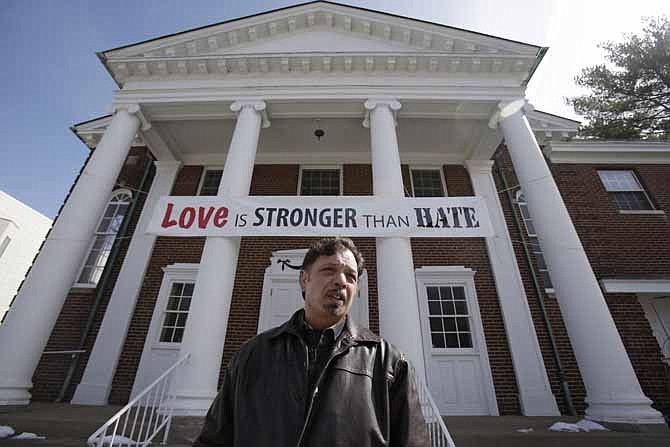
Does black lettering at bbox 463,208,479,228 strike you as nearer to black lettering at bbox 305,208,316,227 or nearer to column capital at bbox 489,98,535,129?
black lettering at bbox 305,208,316,227

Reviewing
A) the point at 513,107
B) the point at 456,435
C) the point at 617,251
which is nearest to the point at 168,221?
the point at 456,435

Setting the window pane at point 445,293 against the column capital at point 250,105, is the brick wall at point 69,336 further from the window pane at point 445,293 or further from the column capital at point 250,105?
the window pane at point 445,293

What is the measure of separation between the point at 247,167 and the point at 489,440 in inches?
234

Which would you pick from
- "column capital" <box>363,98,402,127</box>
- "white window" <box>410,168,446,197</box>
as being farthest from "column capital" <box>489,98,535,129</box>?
"white window" <box>410,168,446,197</box>

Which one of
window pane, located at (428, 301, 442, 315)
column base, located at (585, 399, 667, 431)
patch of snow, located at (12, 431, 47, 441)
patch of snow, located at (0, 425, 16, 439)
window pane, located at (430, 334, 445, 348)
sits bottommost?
patch of snow, located at (12, 431, 47, 441)

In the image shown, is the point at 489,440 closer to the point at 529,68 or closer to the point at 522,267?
the point at 522,267

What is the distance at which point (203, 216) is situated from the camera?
5379mm

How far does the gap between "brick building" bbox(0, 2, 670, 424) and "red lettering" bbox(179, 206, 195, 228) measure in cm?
54

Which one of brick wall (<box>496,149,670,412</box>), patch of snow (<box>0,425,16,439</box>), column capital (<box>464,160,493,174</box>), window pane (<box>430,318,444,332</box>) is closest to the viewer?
patch of snow (<box>0,425,16,439</box>)

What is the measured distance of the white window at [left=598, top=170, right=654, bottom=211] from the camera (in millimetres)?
8711

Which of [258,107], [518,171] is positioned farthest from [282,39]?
[518,171]

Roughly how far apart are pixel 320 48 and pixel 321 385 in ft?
26.8

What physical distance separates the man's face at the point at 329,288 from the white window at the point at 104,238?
29.3 ft

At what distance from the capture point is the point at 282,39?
304 inches
